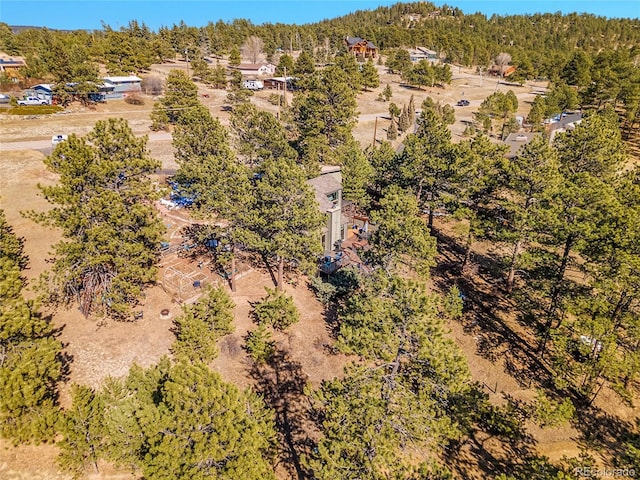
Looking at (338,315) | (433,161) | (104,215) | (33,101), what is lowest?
(338,315)

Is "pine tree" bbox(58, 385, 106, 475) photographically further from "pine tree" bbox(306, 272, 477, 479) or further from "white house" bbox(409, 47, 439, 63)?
"white house" bbox(409, 47, 439, 63)

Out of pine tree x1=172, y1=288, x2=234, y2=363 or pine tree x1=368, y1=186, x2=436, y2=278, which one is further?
pine tree x1=368, y1=186, x2=436, y2=278

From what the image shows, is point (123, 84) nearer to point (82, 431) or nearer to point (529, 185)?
point (82, 431)

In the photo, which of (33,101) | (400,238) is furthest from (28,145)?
(400,238)

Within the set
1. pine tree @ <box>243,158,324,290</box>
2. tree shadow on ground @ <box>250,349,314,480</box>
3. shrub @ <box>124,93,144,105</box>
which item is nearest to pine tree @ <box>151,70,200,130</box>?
shrub @ <box>124,93,144,105</box>

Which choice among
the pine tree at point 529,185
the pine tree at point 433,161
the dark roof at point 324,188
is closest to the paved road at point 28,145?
the dark roof at point 324,188

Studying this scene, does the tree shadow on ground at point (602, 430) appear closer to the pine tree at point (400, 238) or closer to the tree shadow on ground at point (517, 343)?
the tree shadow on ground at point (517, 343)
